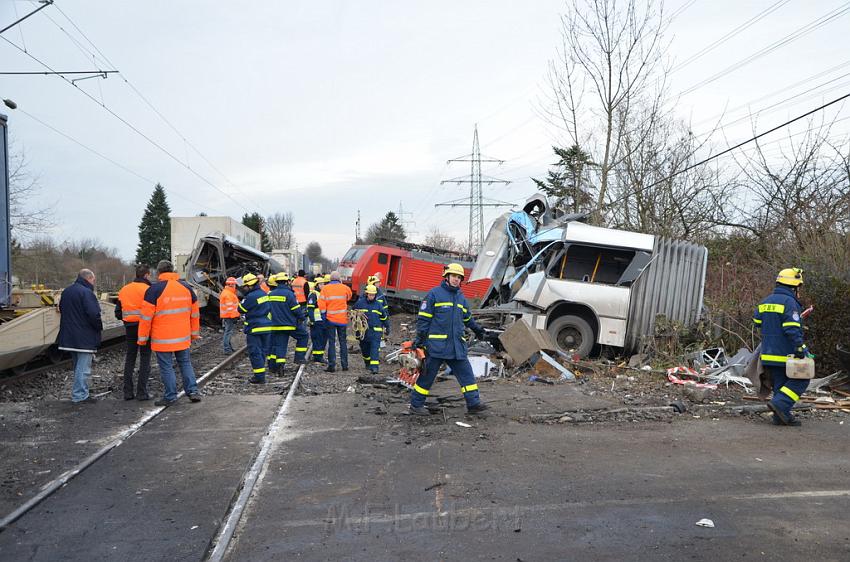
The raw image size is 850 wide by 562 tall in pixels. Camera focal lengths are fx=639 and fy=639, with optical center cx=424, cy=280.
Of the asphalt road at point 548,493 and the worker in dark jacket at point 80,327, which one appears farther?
the worker in dark jacket at point 80,327

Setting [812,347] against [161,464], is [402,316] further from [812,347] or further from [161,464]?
[161,464]

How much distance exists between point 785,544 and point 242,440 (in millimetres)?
4516

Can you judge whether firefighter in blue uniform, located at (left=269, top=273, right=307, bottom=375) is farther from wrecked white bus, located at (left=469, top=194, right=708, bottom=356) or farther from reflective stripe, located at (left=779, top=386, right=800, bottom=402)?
reflective stripe, located at (left=779, top=386, right=800, bottom=402)

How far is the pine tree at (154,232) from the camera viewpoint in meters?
61.7

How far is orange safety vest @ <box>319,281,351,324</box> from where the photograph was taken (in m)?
10.5

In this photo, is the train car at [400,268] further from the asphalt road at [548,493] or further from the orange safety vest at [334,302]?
the asphalt road at [548,493]

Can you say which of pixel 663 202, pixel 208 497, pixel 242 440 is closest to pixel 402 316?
pixel 663 202

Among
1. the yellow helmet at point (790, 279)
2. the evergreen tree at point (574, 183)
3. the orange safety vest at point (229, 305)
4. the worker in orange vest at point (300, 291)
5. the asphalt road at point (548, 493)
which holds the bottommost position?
the asphalt road at point (548, 493)

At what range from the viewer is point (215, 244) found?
18312 millimetres

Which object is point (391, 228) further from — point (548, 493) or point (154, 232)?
point (548, 493)

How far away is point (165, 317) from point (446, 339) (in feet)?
11.2

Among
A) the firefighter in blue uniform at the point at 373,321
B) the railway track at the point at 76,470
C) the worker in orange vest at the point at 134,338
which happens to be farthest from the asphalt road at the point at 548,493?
the firefighter in blue uniform at the point at 373,321

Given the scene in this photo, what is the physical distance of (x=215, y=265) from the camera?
19141mm

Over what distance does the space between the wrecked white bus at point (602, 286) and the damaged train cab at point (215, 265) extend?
977 centimetres
